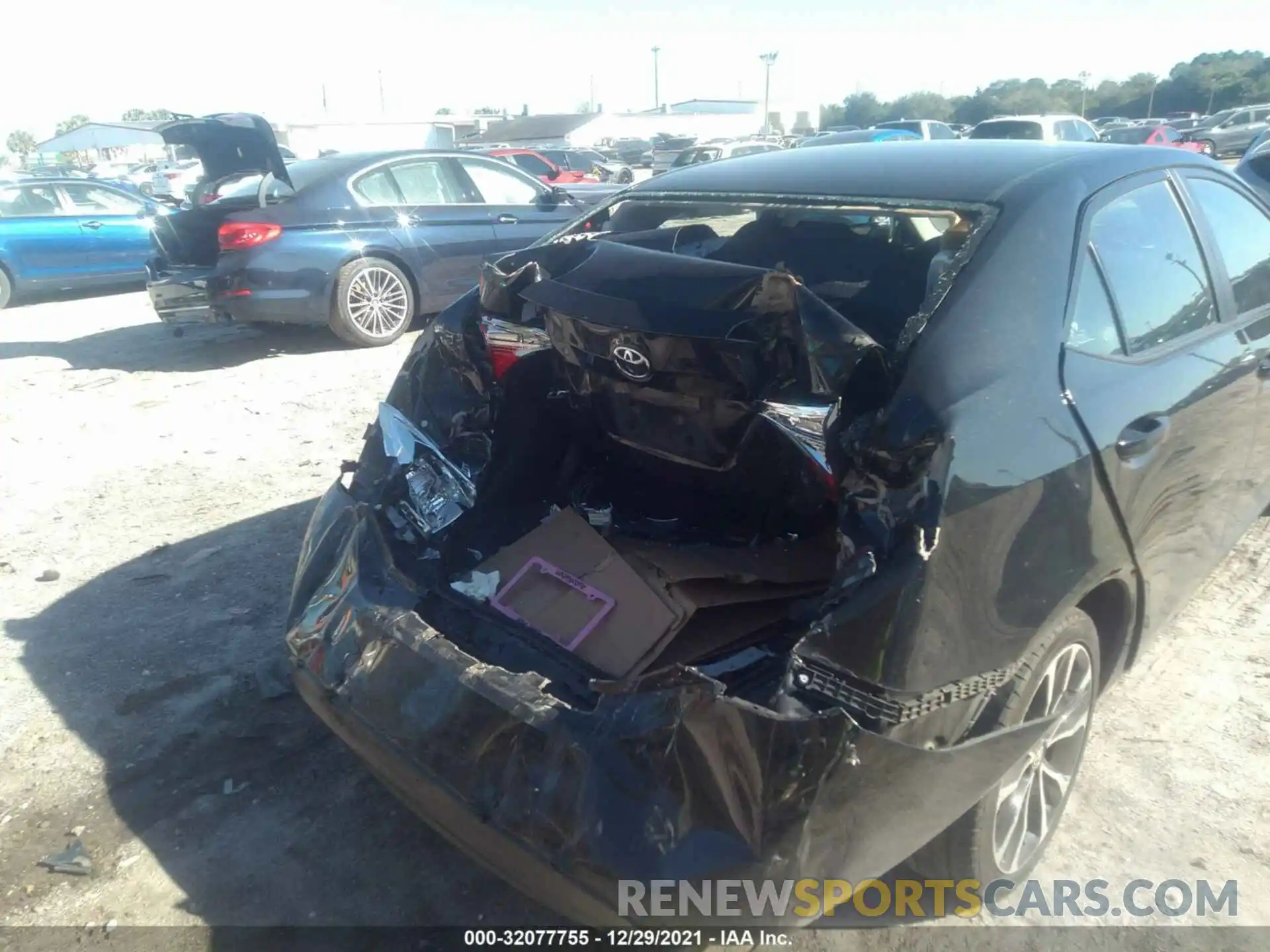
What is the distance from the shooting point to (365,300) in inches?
311

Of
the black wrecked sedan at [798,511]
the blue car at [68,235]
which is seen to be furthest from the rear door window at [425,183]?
the black wrecked sedan at [798,511]

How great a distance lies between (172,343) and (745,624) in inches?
303

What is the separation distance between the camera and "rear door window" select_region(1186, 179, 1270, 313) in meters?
2.99

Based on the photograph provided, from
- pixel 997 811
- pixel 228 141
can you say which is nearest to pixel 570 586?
pixel 997 811

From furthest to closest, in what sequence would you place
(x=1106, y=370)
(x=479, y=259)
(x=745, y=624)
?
(x=479, y=259)
(x=745, y=624)
(x=1106, y=370)

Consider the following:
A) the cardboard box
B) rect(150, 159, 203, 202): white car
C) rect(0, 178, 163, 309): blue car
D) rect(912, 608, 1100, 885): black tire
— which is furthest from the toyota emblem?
rect(150, 159, 203, 202): white car

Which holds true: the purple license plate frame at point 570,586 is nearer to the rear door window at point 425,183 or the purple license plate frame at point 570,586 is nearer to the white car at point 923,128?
the rear door window at point 425,183

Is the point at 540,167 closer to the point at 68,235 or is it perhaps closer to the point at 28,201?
the point at 68,235

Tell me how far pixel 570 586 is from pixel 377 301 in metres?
5.79

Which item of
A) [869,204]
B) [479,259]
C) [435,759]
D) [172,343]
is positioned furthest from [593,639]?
[172,343]

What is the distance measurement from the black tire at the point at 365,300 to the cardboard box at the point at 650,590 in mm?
5375

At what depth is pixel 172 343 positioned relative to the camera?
28.7 ft

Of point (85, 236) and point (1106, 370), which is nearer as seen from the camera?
point (1106, 370)

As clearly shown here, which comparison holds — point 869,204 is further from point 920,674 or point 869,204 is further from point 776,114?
point 776,114
